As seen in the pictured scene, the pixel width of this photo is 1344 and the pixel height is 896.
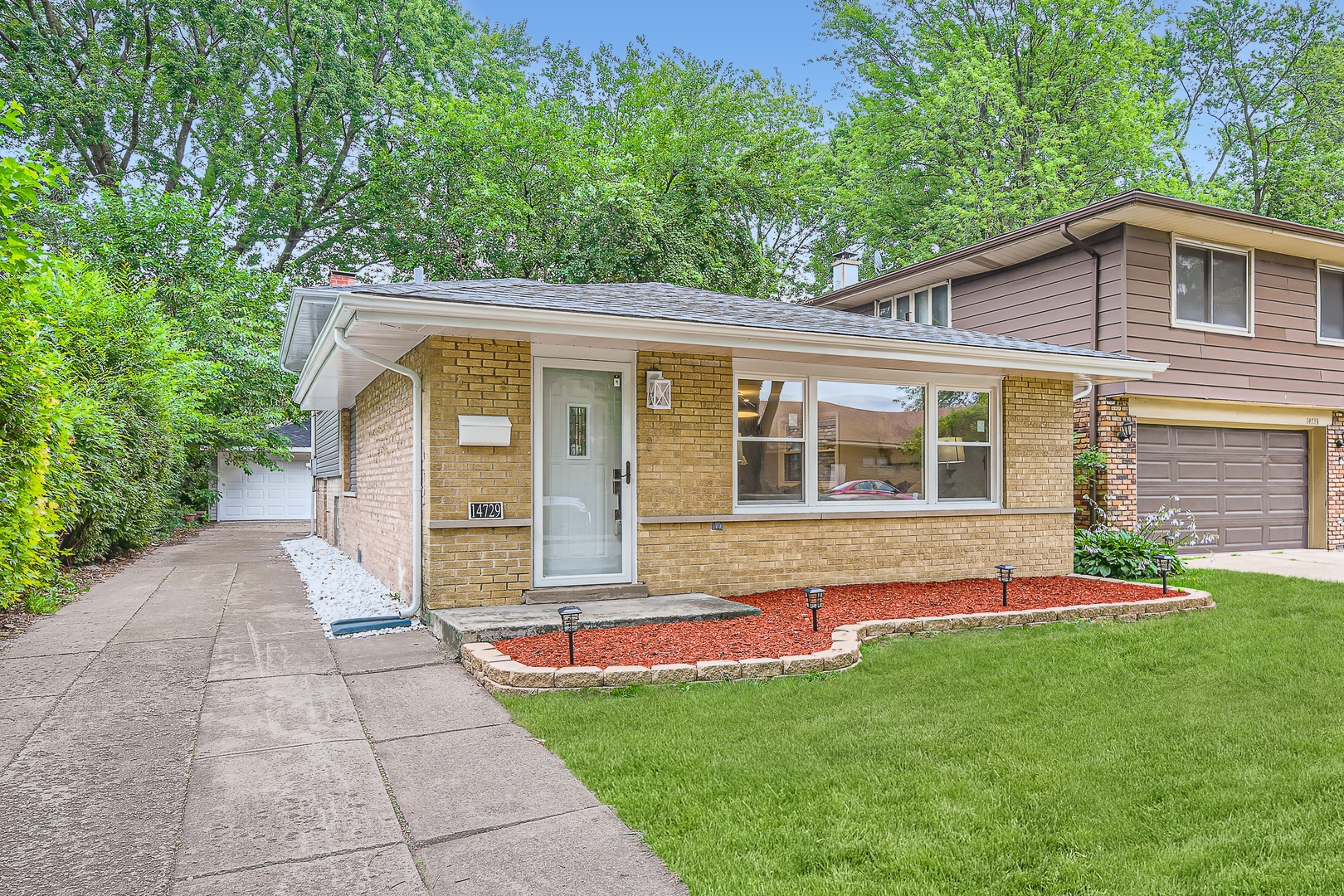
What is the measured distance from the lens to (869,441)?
8531mm

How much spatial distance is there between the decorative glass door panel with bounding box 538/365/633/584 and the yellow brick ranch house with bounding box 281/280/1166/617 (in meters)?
0.02

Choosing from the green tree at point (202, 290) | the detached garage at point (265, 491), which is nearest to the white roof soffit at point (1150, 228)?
the green tree at point (202, 290)

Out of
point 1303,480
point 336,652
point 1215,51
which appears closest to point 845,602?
point 336,652

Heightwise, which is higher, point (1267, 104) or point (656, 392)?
point (1267, 104)

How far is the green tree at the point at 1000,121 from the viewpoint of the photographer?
20.1 m

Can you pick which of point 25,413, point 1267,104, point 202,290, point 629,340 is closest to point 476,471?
point 629,340

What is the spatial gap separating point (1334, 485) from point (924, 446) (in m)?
9.39

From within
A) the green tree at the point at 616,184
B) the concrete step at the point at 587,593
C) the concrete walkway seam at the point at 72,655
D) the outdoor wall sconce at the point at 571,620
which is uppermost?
the green tree at the point at 616,184

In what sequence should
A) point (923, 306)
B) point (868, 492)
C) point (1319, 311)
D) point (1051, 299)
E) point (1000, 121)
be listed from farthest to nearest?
point (1000, 121) < point (923, 306) < point (1319, 311) < point (1051, 299) < point (868, 492)

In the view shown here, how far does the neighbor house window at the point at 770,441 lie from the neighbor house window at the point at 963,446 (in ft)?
5.89

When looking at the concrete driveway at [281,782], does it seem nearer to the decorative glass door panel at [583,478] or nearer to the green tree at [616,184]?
the decorative glass door panel at [583,478]

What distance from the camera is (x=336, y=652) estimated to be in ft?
19.2

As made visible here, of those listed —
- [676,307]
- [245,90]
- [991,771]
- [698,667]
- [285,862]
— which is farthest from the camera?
[245,90]

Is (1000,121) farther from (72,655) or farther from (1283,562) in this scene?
(72,655)
